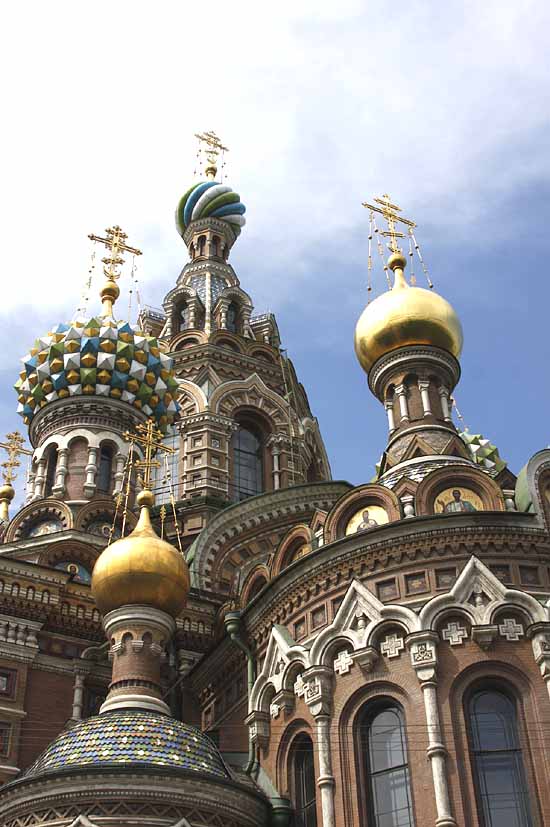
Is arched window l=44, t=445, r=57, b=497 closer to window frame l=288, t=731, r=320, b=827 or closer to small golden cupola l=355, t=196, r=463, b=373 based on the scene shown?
small golden cupola l=355, t=196, r=463, b=373

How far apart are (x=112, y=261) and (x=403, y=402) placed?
8.74m

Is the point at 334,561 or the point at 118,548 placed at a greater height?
the point at 118,548

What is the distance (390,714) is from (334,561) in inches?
62.7

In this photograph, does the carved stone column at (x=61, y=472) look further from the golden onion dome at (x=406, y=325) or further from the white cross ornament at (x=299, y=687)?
the white cross ornament at (x=299, y=687)

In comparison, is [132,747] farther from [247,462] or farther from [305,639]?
[247,462]

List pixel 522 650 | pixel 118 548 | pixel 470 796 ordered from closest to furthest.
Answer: pixel 470 796 < pixel 522 650 < pixel 118 548

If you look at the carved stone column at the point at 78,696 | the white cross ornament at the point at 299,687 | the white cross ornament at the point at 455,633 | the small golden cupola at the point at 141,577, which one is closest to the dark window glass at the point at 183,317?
the carved stone column at the point at 78,696

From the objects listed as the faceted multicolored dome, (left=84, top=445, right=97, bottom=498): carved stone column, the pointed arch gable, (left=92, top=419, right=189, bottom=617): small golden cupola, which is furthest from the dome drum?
Result: the faceted multicolored dome

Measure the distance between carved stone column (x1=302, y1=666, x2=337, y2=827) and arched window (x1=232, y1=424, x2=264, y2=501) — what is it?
8.87m

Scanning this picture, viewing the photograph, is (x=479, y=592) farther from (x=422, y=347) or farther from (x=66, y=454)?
(x=66, y=454)

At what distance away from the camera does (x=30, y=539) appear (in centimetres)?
1527

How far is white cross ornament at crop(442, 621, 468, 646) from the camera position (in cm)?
1008

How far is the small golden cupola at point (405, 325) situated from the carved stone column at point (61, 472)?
5.18 metres

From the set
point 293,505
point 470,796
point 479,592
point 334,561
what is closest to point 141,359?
point 293,505
